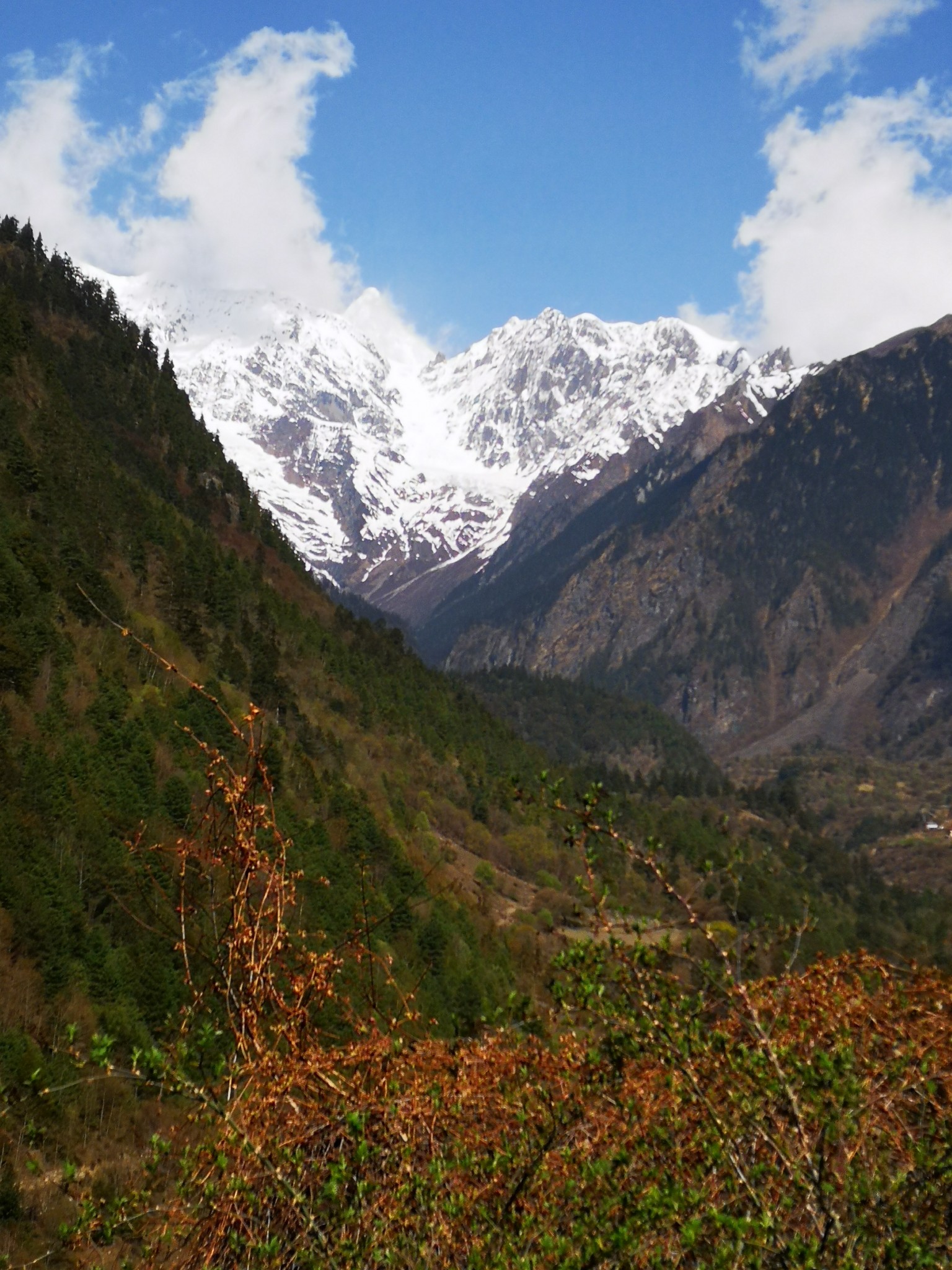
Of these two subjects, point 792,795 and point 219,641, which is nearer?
point 219,641

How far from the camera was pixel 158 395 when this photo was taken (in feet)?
401

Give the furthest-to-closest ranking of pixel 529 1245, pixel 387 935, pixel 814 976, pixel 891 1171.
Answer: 1. pixel 387 935
2. pixel 814 976
3. pixel 891 1171
4. pixel 529 1245

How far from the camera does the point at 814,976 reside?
9.56 m

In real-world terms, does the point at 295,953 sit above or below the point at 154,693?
below

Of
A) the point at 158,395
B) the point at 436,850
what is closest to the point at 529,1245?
the point at 436,850

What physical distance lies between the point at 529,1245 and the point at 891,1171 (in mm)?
2919

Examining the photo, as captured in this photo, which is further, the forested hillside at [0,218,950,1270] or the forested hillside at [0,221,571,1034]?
the forested hillside at [0,221,571,1034]

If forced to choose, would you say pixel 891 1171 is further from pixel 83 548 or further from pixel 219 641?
pixel 219 641

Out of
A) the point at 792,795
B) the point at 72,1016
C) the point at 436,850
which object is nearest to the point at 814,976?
the point at 72,1016

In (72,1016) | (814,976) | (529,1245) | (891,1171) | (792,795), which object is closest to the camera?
(529,1245)

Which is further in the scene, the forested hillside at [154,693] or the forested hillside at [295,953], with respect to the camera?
the forested hillside at [154,693]

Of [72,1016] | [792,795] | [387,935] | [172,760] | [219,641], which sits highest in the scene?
[219,641]

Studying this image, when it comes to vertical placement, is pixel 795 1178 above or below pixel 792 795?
above

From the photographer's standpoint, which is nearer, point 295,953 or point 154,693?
point 295,953
